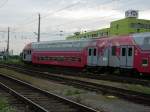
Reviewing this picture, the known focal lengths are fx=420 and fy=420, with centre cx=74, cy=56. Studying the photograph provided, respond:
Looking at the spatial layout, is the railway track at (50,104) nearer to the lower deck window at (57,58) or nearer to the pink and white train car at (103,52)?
the pink and white train car at (103,52)

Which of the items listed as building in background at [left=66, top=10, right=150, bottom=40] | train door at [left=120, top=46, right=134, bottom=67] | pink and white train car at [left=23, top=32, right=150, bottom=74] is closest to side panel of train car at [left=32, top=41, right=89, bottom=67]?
pink and white train car at [left=23, top=32, right=150, bottom=74]

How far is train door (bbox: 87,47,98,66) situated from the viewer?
36.2 metres

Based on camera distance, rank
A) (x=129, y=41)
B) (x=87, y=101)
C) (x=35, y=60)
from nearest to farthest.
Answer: (x=87, y=101), (x=129, y=41), (x=35, y=60)

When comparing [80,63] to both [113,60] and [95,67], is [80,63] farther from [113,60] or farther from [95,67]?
[113,60]

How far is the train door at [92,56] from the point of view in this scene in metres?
36.2

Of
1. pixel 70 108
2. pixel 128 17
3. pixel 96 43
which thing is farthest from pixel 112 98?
pixel 128 17

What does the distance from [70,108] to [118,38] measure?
19.0 metres

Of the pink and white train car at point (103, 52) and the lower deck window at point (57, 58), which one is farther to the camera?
the lower deck window at point (57, 58)

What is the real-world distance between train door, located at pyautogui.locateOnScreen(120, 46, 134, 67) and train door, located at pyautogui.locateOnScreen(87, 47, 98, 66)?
4.80 metres

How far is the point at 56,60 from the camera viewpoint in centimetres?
4591

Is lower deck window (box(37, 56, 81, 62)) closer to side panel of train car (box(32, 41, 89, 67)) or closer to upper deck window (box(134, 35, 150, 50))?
side panel of train car (box(32, 41, 89, 67))

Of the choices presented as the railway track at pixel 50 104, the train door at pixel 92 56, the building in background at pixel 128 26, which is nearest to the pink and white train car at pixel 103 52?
the train door at pixel 92 56

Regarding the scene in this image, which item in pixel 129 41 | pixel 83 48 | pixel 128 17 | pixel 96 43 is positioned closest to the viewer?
pixel 129 41

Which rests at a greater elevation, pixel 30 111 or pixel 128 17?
pixel 128 17
